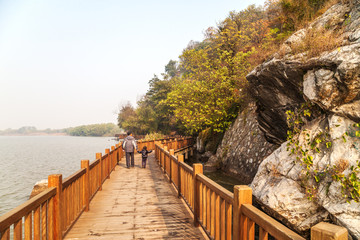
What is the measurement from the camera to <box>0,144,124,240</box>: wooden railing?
2.45m

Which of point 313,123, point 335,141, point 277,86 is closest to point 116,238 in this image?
point 335,141

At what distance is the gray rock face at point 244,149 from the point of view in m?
12.7

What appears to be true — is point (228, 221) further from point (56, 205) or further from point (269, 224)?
point (56, 205)

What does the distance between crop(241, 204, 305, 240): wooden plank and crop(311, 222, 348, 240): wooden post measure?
290 millimetres

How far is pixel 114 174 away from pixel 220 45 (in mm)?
16044

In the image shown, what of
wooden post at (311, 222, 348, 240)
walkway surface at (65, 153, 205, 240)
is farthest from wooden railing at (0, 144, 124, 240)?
wooden post at (311, 222, 348, 240)

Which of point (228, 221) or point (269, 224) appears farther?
point (228, 221)

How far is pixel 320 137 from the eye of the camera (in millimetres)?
5953

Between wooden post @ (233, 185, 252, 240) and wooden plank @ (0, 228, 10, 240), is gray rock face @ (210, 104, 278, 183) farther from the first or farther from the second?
wooden plank @ (0, 228, 10, 240)

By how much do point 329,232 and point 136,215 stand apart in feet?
15.9

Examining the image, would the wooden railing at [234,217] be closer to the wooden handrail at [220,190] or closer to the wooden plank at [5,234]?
the wooden handrail at [220,190]

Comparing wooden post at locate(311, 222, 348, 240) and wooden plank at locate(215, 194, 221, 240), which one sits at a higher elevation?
wooden post at locate(311, 222, 348, 240)

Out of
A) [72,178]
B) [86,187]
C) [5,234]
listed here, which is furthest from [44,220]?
[86,187]

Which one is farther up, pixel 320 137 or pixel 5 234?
pixel 320 137
